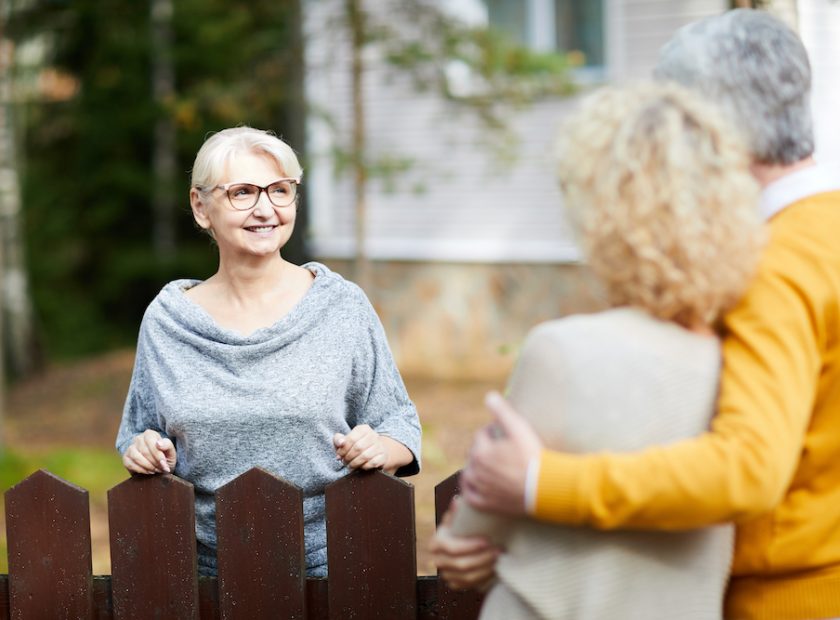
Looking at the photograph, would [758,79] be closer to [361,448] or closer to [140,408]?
[361,448]

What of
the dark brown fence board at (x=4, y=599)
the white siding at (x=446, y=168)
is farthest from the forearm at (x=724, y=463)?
the white siding at (x=446, y=168)

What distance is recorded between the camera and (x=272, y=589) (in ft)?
8.87

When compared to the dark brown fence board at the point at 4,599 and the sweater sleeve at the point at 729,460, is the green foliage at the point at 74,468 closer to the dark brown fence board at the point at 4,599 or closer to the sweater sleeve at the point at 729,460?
the dark brown fence board at the point at 4,599

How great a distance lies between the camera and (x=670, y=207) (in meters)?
1.67

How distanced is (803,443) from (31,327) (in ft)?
43.5

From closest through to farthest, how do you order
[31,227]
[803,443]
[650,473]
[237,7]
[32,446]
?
1. [650,473]
2. [803,443]
3. [32,446]
4. [237,7]
5. [31,227]

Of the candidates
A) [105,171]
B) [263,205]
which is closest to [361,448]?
[263,205]

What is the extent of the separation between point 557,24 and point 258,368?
881 centimetres

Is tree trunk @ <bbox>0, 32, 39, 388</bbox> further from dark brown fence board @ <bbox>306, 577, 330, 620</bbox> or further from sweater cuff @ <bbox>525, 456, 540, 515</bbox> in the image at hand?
sweater cuff @ <bbox>525, 456, 540, 515</bbox>

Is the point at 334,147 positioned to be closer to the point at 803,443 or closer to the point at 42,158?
the point at 803,443

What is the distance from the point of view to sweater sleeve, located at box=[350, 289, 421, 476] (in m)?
2.67

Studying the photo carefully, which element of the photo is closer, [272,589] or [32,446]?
[272,589]

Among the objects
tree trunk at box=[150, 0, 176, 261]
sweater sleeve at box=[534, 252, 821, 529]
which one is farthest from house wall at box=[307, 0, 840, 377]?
sweater sleeve at box=[534, 252, 821, 529]

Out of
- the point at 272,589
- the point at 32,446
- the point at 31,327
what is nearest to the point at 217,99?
the point at 32,446
